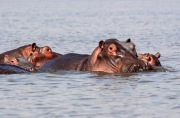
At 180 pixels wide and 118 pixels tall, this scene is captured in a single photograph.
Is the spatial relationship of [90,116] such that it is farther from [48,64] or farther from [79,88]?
[48,64]

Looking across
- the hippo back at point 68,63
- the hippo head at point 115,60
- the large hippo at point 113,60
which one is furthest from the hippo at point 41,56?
the hippo head at point 115,60

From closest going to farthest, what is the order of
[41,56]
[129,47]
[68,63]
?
[129,47]
[68,63]
[41,56]

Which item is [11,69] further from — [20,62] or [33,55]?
[33,55]

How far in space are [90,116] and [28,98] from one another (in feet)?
5.56

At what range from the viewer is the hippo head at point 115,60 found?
1291cm

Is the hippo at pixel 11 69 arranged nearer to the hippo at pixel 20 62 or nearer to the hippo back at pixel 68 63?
Result: the hippo at pixel 20 62

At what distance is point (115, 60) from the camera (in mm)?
12977

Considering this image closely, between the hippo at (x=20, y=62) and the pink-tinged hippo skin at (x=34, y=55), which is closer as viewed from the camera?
the hippo at (x=20, y=62)

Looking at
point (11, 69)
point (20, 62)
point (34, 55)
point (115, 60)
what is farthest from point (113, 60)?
point (34, 55)

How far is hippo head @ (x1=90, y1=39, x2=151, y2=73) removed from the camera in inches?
508

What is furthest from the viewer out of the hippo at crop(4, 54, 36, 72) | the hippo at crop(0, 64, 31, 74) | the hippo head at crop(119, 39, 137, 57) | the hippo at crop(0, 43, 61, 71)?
the hippo at crop(0, 43, 61, 71)

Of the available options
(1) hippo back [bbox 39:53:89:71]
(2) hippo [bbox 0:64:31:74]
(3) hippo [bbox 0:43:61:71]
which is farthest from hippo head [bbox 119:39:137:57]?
(3) hippo [bbox 0:43:61:71]

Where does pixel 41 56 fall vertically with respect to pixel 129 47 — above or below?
below

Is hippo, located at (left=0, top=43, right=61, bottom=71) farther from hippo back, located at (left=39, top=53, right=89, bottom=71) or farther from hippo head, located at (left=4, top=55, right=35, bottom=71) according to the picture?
hippo back, located at (left=39, top=53, right=89, bottom=71)
